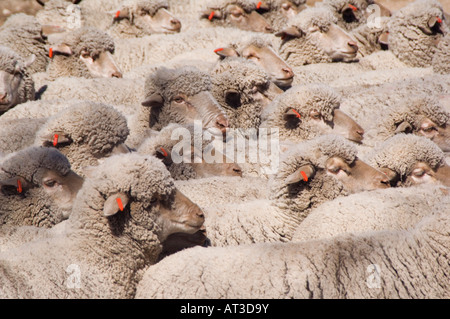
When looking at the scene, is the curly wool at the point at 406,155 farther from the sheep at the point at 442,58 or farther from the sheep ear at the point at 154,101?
the sheep at the point at 442,58

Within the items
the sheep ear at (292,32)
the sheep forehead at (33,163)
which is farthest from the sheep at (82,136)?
the sheep ear at (292,32)

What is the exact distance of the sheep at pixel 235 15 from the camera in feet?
31.1

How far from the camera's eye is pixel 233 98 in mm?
6527

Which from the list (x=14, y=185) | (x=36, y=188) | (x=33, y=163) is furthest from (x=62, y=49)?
(x=14, y=185)

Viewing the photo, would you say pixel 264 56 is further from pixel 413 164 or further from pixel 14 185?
pixel 14 185

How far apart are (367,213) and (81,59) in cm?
448

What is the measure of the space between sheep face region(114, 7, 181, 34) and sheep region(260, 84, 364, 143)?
Result: 141 inches

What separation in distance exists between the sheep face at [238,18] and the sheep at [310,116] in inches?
139

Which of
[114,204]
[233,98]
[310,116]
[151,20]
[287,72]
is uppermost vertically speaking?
[114,204]

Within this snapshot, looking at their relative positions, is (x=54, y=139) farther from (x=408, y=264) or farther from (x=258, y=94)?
(x=408, y=264)

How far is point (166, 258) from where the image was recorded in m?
3.77

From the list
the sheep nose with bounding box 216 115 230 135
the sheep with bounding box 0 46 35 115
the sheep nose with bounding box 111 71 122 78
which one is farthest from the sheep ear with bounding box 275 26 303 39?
the sheep with bounding box 0 46 35 115

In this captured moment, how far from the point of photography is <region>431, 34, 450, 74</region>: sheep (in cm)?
758

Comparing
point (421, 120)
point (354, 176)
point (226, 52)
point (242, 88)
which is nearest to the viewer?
point (354, 176)
